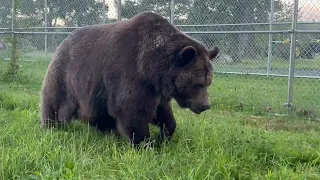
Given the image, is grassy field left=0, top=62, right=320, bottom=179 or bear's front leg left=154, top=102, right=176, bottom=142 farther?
bear's front leg left=154, top=102, right=176, bottom=142

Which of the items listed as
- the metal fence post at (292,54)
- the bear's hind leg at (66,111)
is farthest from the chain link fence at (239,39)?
the bear's hind leg at (66,111)

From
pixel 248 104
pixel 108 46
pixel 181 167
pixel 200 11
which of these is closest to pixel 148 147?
pixel 181 167

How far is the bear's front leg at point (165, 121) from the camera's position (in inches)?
192

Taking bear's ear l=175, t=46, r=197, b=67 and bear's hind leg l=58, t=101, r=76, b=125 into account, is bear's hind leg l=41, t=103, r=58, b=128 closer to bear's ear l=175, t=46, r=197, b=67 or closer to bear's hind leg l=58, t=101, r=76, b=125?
bear's hind leg l=58, t=101, r=76, b=125

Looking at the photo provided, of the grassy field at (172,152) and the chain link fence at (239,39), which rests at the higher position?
the chain link fence at (239,39)

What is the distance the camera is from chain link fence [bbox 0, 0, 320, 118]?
811 centimetres

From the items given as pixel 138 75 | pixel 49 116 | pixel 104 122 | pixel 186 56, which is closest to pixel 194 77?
pixel 186 56

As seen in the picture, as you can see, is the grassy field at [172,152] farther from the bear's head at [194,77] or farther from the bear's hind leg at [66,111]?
the bear's head at [194,77]

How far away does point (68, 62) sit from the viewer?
5379 mm

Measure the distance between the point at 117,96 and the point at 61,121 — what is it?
1.25 m

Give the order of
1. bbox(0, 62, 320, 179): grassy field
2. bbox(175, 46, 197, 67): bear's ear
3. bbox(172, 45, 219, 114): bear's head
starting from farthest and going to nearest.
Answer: bbox(172, 45, 219, 114): bear's head, bbox(175, 46, 197, 67): bear's ear, bbox(0, 62, 320, 179): grassy field

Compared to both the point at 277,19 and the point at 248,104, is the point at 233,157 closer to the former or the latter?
the point at 248,104

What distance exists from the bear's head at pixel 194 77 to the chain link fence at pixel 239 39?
121 inches

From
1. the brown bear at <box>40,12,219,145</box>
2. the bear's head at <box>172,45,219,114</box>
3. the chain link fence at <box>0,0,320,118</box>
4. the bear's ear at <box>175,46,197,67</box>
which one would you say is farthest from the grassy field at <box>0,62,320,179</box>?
the chain link fence at <box>0,0,320,118</box>
